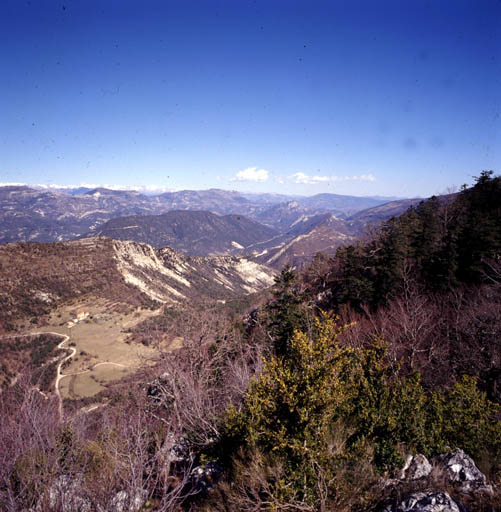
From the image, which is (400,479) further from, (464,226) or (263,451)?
(464,226)

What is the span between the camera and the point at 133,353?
229 feet

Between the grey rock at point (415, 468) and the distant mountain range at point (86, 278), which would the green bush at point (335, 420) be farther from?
the distant mountain range at point (86, 278)

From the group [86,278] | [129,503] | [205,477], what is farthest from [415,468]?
[86,278]

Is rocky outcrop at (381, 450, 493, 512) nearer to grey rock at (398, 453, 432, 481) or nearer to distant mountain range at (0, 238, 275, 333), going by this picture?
grey rock at (398, 453, 432, 481)

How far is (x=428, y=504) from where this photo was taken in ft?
19.5

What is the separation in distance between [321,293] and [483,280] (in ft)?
69.9

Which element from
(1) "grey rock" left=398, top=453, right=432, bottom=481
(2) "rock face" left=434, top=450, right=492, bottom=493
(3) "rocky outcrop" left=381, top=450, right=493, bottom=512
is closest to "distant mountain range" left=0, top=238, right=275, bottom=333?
(1) "grey rock" left=398, top=453, right=432, bottom=481

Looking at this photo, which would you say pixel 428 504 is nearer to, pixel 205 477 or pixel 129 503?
pixel 129 503

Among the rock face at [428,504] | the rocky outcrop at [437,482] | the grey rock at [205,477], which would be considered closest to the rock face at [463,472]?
Answer: the rocky outcrop at [437,482]

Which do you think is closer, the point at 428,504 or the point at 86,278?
the point at 428,504

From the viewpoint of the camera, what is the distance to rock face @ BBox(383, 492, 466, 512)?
229 inches

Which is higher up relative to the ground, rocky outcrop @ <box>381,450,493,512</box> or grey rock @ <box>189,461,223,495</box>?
rocky outcrop @ <box>381,450,493,512</box>

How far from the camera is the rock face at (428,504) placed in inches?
229

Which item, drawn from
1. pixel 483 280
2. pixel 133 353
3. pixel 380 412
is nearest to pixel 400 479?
pixel 380 412
